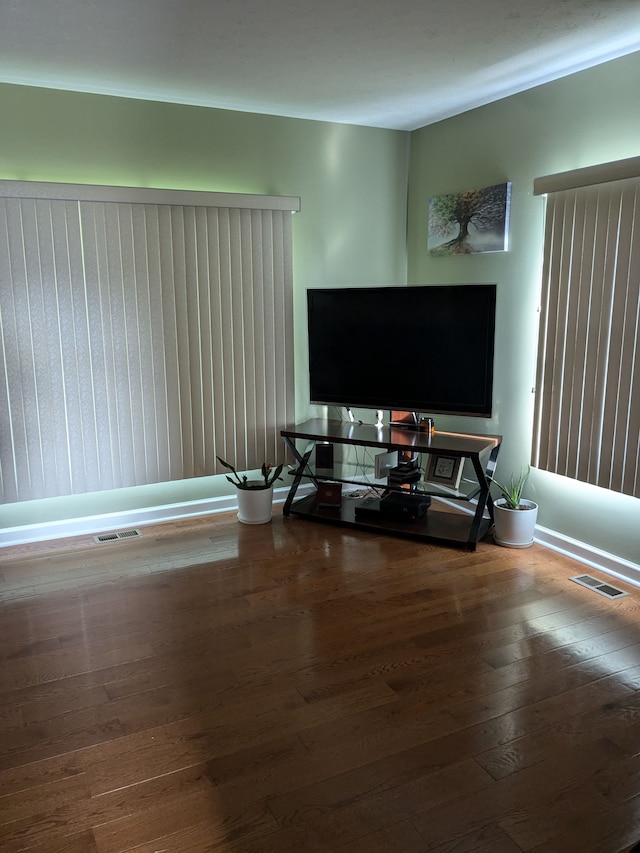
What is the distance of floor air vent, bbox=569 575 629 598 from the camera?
3.12 m

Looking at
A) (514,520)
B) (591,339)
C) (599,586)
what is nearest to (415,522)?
(514,520)

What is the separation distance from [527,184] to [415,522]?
6.55 feet

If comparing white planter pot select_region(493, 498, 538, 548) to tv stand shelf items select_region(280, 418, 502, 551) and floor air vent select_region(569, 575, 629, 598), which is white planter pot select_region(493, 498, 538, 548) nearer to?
tv stand shelf items select_region(280, 418, 502, 551)

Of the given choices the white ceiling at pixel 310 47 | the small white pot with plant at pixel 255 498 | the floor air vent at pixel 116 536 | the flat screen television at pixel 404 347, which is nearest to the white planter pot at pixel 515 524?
the flat screen television at pixel 404 347

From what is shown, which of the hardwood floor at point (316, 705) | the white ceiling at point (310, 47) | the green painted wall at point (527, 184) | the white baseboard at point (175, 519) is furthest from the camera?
the white baseboard at point (175, 519)

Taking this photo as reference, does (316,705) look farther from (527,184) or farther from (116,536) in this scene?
(527,184)

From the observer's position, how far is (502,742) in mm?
2111

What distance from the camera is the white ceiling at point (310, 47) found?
256 centimetres

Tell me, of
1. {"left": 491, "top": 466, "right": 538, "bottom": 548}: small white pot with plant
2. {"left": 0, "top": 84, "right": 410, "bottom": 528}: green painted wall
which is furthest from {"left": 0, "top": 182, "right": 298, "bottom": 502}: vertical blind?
{"left": 491, "top": 466, "right": 538, "bottom": 548}: small white pot with plant

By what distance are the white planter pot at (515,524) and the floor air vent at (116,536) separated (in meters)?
2.07

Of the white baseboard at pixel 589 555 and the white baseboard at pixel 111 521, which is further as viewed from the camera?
the white baseboard at pixel 111 521

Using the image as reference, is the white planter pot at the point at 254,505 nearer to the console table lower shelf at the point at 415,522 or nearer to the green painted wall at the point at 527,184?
the console table lower shelf at the point at 415,522

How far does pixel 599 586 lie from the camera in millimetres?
3207

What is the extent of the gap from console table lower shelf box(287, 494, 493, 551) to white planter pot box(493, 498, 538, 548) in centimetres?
11
